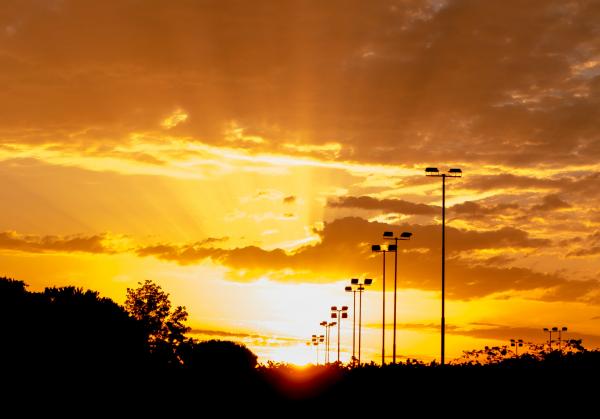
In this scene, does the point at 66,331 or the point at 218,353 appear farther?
the point at 218,353

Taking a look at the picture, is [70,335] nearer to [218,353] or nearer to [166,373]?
[166,373]

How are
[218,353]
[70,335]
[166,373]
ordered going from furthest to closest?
[218,353]
[70,335]
[166,373]

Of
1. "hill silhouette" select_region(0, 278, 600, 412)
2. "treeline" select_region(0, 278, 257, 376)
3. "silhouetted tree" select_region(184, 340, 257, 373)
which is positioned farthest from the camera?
"silhouetted tree" select_region(184, 340, 257, 373)

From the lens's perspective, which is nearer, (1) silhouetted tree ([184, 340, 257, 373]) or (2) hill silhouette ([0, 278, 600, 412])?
(2) hill silhouette ([0, 278, 600, 412])

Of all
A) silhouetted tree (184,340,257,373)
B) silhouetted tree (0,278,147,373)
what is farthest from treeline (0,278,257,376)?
silhouetted tree (184,340,257,373)

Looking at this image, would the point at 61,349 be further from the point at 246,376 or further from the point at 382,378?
the point at 382,378

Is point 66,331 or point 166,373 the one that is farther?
point 66,331

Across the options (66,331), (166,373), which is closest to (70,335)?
(66,331)

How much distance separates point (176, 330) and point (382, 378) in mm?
116693

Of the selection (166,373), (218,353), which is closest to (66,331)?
(166,373)

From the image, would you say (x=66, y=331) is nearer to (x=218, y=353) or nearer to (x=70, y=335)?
(x=70, y=335)

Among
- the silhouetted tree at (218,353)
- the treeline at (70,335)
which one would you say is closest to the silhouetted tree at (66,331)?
the treeline at (70,335)

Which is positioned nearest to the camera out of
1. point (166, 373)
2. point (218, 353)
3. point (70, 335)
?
point (166, 373)

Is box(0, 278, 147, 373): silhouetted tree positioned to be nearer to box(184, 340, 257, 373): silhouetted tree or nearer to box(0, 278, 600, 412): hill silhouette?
box(0, 278, 600, 412): hill silhouette
